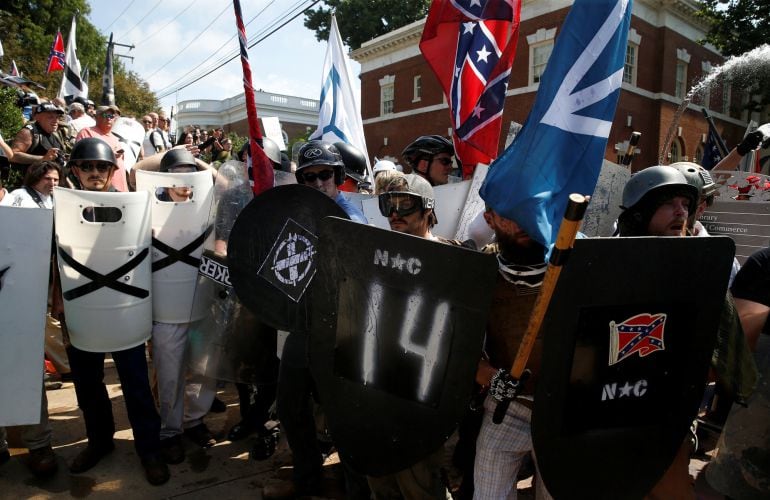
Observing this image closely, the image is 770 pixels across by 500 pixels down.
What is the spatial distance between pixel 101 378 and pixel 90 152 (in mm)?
1386

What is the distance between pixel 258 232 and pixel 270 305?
389mm

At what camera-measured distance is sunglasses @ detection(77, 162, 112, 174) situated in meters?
3.12

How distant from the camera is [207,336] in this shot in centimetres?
338

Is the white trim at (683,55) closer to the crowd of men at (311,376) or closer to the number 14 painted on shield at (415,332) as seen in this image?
the crowd of men at (311,376)

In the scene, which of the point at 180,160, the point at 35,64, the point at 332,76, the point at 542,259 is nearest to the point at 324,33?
the point at 35,64

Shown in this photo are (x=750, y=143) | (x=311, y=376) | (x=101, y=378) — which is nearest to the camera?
(x=311, y=376)

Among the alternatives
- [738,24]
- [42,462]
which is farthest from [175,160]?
[738,24]

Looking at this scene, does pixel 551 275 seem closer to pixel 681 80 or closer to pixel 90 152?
pixel 90 152

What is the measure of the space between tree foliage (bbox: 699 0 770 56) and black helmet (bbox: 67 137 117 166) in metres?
16.5

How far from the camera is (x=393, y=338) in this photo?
5.95 feet

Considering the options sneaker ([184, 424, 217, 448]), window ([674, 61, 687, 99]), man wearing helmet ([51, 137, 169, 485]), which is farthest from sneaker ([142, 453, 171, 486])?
window ([674, 61, 687, 99])

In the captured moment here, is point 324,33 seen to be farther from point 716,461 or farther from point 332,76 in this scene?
point 716,461

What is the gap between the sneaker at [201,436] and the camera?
3645 millimetres

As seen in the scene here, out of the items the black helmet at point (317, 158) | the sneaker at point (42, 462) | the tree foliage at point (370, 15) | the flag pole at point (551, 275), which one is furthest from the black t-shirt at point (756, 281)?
the tree foliage at point (370, 15)
